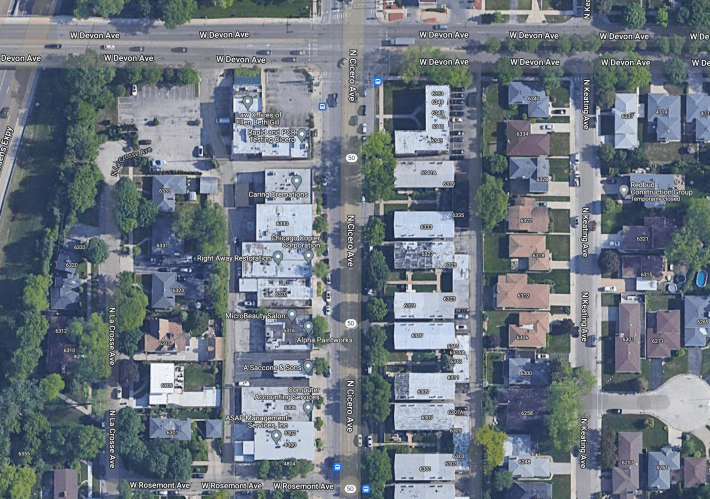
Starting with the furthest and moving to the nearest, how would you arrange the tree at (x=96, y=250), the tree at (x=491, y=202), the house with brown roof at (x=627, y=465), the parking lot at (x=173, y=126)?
the parking lot at (x=173, y=126) < the house with brown roof at (x=627, y=465) < the tree at (x=96, y=250) < the tree at (x=491, y=202)

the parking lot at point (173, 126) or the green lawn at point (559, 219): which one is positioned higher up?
the parking lot at point (173, 126)

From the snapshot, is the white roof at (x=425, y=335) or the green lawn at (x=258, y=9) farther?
the green lawn at (x=258, y=9)

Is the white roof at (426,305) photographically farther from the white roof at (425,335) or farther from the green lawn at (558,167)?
the green lawn at (558,167)

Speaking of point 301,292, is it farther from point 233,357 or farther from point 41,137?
point 41,137

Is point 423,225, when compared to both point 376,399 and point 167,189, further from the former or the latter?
point 167,189

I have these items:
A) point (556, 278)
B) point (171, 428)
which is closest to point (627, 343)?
point (556, 278)

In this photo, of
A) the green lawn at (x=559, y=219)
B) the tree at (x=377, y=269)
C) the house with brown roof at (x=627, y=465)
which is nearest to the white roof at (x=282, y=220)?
the tree at (x=377, y=269)

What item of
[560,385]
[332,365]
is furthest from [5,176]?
[560,385]

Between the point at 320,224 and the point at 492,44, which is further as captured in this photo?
the point at 320,224

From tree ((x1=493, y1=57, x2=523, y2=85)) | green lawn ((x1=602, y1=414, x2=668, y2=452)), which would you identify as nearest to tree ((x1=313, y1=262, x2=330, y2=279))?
tree ((x1=493, y1=57, x2=523, y2=85))
